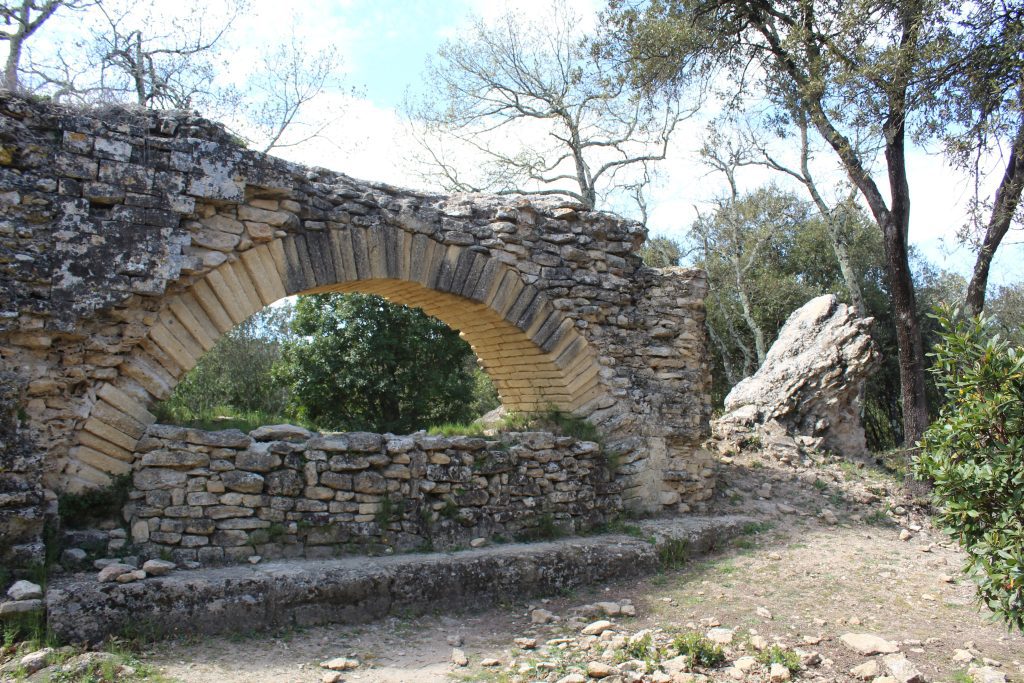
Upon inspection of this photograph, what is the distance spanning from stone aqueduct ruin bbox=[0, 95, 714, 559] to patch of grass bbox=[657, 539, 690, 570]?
78cm

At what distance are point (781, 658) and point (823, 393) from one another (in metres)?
6.81

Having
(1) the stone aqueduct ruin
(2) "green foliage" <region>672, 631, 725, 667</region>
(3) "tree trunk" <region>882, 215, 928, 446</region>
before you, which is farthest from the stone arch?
(3) "tree trunk" <region>882, 215, 928, 446</region>

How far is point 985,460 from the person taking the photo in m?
4.25

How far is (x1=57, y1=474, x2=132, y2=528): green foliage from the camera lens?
17.0 feet

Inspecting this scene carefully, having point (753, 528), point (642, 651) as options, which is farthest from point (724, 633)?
point (753, 528)

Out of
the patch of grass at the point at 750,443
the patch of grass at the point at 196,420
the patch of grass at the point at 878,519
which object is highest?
the patch of grass at the point at 196,420

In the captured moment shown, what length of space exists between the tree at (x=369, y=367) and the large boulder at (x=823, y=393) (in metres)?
6.28

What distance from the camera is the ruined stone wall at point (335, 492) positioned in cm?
543

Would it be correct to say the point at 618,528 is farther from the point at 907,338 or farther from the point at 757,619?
the point at 907,338

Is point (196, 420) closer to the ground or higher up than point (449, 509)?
higher up

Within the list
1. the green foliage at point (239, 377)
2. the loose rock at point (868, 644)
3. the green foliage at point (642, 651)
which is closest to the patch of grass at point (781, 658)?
the loose rock at point (868, 644)

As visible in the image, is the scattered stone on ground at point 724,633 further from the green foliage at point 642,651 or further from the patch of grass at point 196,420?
the patch of grass at point 196,420

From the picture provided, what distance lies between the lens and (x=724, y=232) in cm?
2098

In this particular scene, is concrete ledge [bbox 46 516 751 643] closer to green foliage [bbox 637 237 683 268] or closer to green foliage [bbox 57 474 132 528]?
green foliage [bbox 57 474 132 528]
